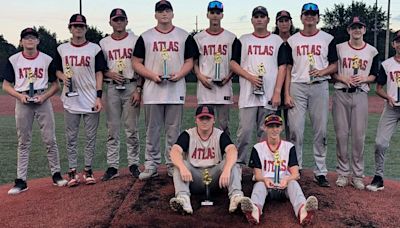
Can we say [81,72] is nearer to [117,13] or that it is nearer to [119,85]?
[119,85]

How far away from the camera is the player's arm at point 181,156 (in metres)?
4.69

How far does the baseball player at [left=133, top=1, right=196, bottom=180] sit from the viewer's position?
5.62 m

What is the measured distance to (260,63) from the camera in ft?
18.2

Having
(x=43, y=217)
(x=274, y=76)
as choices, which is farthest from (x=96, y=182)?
(x=274, y=76)

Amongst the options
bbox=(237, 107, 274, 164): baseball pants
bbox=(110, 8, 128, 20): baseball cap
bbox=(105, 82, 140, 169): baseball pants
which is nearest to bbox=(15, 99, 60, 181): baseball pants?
bbox=(105, 82, 140, 169): baseball pants

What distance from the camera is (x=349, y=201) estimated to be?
16.7 feet

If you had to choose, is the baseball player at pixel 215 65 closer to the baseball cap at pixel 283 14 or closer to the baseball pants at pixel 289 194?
the baseball cap at pixel 283 14

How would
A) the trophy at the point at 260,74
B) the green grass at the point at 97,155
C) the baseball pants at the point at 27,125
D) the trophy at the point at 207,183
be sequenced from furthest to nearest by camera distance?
the green grass at the point at 97,155
the baseball pants at the point at 27,125
the trophy at the point at 260,74
the trophy at the point at 207,183

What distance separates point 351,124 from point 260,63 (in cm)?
133

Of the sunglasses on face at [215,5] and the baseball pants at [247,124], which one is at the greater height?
the sunglasses on face at [215,5]

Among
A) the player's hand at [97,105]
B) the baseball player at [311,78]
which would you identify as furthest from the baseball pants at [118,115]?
the baseball player at [311,78]

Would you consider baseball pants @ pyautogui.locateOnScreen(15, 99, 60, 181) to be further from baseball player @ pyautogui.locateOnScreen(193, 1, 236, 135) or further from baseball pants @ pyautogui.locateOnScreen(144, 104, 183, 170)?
baseball player @ pyautogui.locateOnScreen(193, 1, 236, 135)

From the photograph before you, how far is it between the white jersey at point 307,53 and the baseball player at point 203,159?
131cm

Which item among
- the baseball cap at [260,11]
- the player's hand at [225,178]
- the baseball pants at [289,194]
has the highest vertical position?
the baseball cap at [260,11]
